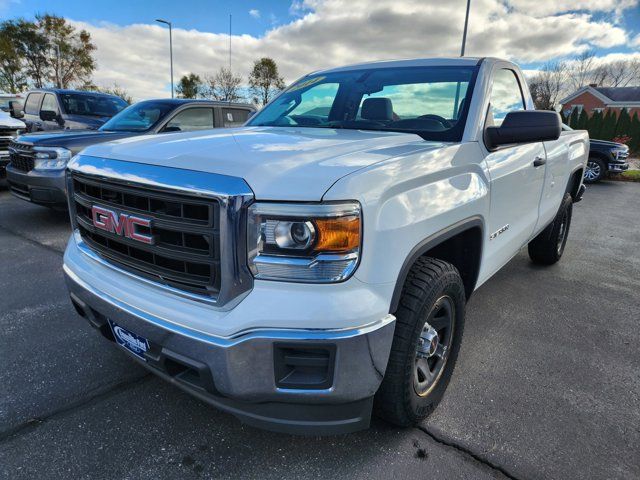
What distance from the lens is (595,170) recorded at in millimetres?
13125

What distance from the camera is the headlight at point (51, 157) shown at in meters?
5.63

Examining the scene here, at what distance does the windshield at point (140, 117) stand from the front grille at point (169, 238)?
4675 millimetres

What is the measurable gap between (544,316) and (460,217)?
2028mm

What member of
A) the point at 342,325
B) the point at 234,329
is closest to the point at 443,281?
the point at 342,325

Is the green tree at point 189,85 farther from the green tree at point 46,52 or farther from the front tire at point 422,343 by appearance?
the front tire at point 422,343

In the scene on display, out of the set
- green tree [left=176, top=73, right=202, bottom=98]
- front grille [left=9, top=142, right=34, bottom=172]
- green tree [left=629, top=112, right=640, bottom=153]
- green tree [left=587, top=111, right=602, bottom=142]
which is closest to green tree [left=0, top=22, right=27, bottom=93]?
green tree [left=176, top=73, right=202, bottom=98]

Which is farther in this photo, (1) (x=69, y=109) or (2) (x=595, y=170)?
(2) (x=595, y=170)

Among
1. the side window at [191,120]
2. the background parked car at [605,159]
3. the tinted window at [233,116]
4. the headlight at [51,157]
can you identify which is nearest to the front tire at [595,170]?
the background parked car at [605,159]

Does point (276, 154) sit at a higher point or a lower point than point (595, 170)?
higher

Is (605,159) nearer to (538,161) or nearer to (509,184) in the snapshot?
(538,161)

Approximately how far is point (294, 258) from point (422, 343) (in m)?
0.90

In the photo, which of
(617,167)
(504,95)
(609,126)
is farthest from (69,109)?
(609,126)

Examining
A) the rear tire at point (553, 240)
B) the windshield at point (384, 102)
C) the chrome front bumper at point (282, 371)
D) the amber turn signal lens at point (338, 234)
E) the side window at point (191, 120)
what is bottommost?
the rear tire at point (553, 240)

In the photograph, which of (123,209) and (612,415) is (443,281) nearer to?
(612,415)
